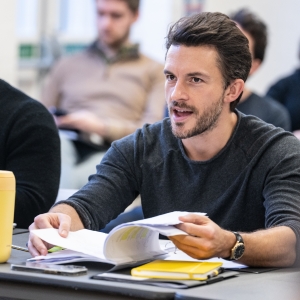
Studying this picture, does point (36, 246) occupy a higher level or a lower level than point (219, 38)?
lower

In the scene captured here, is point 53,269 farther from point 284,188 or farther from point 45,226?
point 284,188

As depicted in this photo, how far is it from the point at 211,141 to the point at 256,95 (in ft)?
4.86

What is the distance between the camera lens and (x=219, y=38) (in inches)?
69.3

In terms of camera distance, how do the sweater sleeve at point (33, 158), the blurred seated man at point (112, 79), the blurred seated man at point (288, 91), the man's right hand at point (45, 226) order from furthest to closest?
the blurred seated man at point (288, 91)
the blurred seated man at point (112, 79)
the sweater sleeve at point (33, 158)
the man's right hand at point (45, 226)

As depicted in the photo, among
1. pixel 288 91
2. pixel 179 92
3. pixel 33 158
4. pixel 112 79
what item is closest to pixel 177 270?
pixel 179 92

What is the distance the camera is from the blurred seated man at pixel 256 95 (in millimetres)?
3162

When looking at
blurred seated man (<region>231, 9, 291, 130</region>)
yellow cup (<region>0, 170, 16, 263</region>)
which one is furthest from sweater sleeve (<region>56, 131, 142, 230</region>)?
blurred seated man (<region>231, 9, 291, 130</region>)

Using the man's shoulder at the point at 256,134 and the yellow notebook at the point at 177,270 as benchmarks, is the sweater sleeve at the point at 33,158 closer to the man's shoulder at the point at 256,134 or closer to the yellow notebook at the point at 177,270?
the man's shoulder at the point at 256,134

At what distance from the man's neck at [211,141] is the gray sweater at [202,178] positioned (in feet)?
0.07

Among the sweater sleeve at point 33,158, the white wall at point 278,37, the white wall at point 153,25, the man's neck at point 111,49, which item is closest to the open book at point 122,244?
the sweater sleeve at point 33,158

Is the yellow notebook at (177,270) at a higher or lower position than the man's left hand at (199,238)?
lower

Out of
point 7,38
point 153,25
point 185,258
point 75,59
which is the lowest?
point 185,258

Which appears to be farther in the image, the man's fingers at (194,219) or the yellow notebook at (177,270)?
the man's fingers at (194,219)

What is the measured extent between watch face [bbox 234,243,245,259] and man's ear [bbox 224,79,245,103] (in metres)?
0.53
